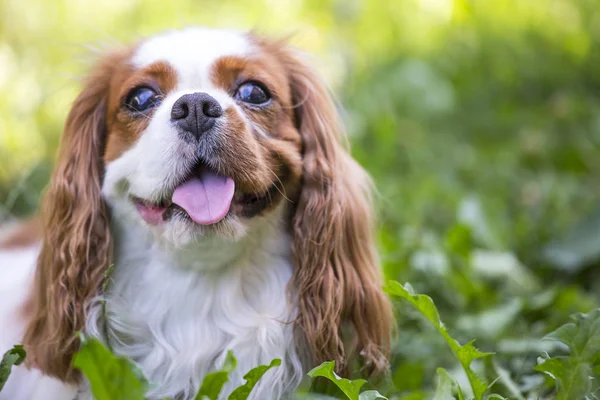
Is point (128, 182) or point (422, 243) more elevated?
point (128, 182)

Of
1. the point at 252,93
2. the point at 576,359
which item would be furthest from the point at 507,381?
the point at 252,93

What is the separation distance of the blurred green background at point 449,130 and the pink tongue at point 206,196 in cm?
68

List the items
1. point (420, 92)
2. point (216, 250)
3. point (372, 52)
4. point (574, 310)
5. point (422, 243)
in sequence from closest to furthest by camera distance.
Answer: point (216, 250) → point (574, 310) → point (422, 243) → point (420, 92) → point (372, 52)

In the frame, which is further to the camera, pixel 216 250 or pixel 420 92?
pixel 420 92

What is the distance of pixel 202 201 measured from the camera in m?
2.47

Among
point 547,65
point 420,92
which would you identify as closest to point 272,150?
point 420,92

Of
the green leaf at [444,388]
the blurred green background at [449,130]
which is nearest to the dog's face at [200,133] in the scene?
the blurred green background at [449,130]

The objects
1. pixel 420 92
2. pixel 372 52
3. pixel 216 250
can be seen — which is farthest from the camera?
pixel 372 52

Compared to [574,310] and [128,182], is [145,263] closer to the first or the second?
[128,182]

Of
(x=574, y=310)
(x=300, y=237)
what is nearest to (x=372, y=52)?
(x=574, y=310)

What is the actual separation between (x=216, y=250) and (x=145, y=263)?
275 millimetres

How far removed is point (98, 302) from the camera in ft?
8.60

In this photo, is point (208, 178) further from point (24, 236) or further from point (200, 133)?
point (24, 236)

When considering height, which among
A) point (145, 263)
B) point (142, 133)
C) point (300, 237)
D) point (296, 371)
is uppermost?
point (142, 133)
